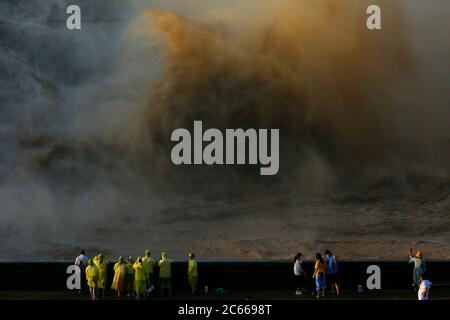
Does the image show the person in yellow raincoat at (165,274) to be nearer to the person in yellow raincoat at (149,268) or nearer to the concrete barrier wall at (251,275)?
the person in yellow raincoat at (149,268)

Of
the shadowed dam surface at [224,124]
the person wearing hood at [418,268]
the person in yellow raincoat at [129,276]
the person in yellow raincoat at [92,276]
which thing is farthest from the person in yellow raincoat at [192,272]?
the shadowed dam surface at [224,124]

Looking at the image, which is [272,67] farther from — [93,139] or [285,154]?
[93,139]

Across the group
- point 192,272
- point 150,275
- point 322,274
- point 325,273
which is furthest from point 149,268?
point 325,273

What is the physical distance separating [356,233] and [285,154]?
3.37 meters

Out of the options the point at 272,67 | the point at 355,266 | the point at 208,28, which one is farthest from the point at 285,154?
the point at 355,266

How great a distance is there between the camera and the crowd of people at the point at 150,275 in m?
15.8

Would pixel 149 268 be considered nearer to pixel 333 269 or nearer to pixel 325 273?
pixel 325 273

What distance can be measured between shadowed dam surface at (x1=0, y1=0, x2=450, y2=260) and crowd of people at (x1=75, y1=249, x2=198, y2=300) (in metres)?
5.75

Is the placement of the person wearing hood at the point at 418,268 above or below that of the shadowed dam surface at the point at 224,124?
below

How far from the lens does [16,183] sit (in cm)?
2317

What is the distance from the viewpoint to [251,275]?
1727 centimetres

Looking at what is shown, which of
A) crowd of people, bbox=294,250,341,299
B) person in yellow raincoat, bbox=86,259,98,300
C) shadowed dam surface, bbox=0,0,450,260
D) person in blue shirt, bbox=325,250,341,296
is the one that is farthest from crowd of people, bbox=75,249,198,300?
shadowed dam surface, bbox=0,0,450,260

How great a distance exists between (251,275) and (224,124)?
278 inches

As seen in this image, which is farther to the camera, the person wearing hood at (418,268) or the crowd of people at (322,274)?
the person wearing hood at (418,268)
